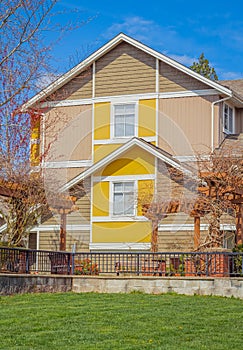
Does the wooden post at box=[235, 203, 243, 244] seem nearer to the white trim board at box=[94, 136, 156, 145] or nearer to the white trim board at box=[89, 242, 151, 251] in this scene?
the white trim board at box=[89, 242, 151, 251]

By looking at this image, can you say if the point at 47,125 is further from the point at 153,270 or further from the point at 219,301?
the point at 219,301

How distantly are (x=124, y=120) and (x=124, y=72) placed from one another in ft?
6.01

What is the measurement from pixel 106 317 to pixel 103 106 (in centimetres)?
1510

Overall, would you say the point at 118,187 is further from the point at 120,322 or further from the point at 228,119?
the point at 120,322

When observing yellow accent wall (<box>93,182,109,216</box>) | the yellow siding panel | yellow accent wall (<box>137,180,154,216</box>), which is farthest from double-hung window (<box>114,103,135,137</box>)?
yellow accent wall (<box>137,180,154,216</box>)

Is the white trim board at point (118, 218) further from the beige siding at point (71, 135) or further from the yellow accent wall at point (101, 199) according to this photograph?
the beige siding at point (71, 135)

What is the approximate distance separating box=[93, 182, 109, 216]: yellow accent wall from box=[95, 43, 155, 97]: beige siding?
3.69 meters

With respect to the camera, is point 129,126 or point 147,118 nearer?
point 147,118

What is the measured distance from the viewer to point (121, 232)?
80.4 feet

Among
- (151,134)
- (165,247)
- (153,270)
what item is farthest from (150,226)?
(153,270)

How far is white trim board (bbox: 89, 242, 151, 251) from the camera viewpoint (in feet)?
78.9

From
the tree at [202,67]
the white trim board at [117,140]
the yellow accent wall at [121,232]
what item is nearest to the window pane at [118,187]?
the yellow accent wall at [121,232]

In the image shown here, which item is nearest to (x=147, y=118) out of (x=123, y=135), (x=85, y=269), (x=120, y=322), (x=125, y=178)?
(x=123, y=135)

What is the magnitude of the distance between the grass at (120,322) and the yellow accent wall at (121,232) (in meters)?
8.89
